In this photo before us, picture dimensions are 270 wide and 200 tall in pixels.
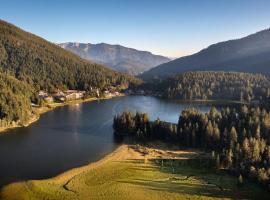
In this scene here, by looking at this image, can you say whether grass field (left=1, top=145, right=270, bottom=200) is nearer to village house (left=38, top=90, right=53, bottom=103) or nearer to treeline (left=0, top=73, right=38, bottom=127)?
treeline (left=0, top=73, right=38, bottom=127)

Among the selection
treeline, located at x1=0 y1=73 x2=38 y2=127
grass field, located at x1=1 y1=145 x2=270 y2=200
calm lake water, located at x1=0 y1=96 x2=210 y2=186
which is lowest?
grass field, located at x1=1 y1=145 x2=270 y2=200

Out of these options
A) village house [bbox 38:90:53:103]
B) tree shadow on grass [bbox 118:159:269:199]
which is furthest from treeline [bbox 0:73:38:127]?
tree shadow on grass [bbox 118:159:269:199]

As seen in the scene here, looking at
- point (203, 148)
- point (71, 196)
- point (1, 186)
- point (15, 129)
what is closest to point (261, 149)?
point (203, 148)

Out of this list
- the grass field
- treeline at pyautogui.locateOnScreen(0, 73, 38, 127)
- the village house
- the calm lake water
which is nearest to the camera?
the grass field

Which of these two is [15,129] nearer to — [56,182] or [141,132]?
[141,132]

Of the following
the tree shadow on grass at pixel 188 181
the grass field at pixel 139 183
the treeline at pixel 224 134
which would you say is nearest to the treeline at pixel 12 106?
the treeline at pixel 224 134

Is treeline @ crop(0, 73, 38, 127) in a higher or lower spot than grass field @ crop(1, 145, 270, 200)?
higher

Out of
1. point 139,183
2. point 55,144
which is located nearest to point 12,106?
point 55,144
